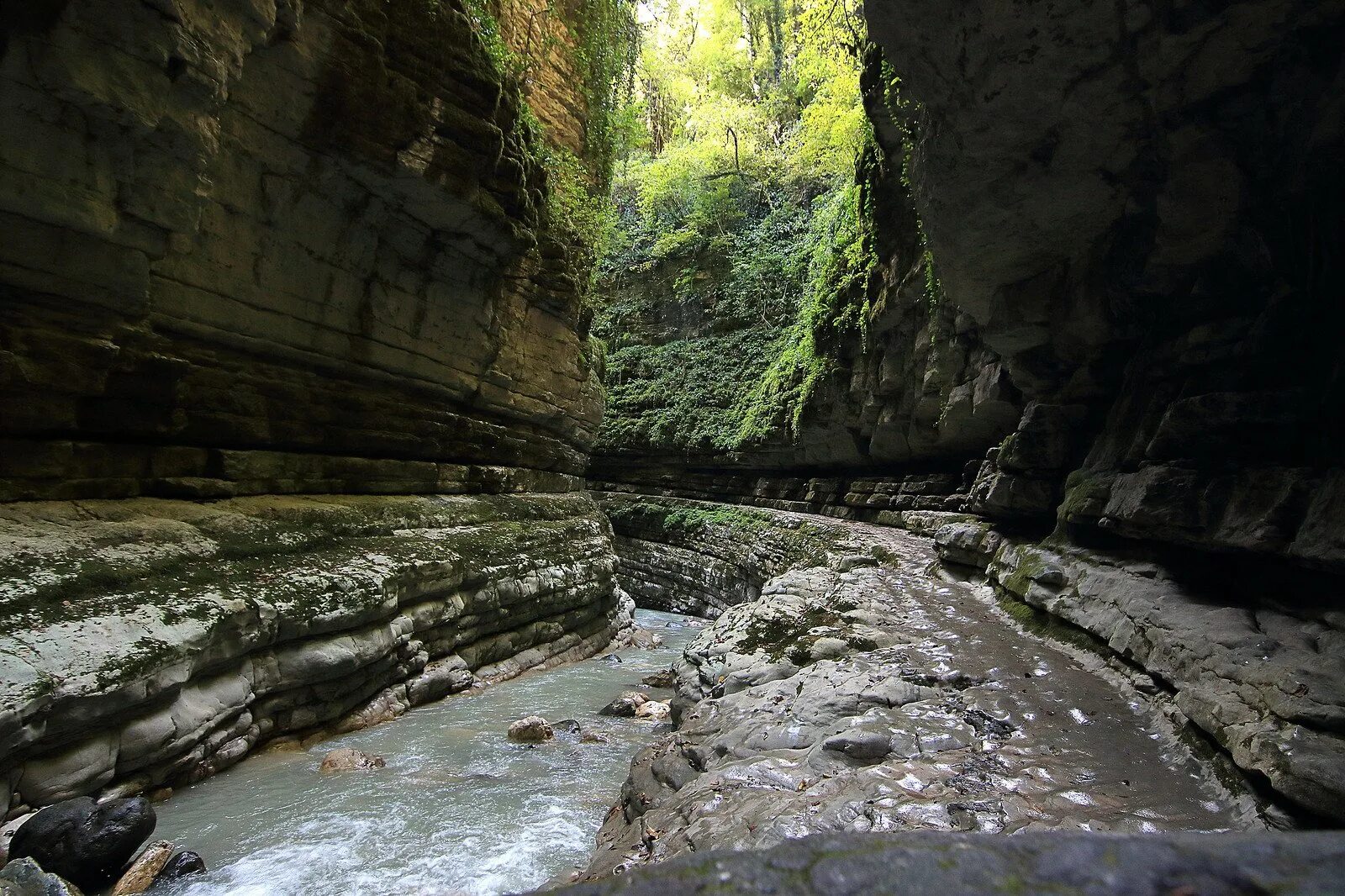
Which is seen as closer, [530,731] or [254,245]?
[530,731]

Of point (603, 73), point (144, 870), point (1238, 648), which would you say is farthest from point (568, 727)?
point (603, 73)

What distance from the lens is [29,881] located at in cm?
292

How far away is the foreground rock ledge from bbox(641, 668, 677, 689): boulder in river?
7.18m

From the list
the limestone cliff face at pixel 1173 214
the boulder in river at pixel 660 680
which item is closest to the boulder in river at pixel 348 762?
the boulder in river at pixel 660 680

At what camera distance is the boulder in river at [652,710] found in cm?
675

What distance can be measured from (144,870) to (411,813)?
1419 mm

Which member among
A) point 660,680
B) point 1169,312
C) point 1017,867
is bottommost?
point 660,680

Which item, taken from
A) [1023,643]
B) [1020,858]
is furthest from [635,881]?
[1023,643]

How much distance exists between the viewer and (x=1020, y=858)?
126 centimetres

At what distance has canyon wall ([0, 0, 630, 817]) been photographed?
4.10 meters

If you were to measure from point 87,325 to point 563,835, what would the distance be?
17.2ft

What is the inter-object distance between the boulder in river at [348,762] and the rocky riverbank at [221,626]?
0.64 m

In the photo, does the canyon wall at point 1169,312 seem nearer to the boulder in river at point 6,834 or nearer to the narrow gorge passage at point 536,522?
the narrow gorge passage at point 536,522

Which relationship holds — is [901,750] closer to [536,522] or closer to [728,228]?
[536,522]
